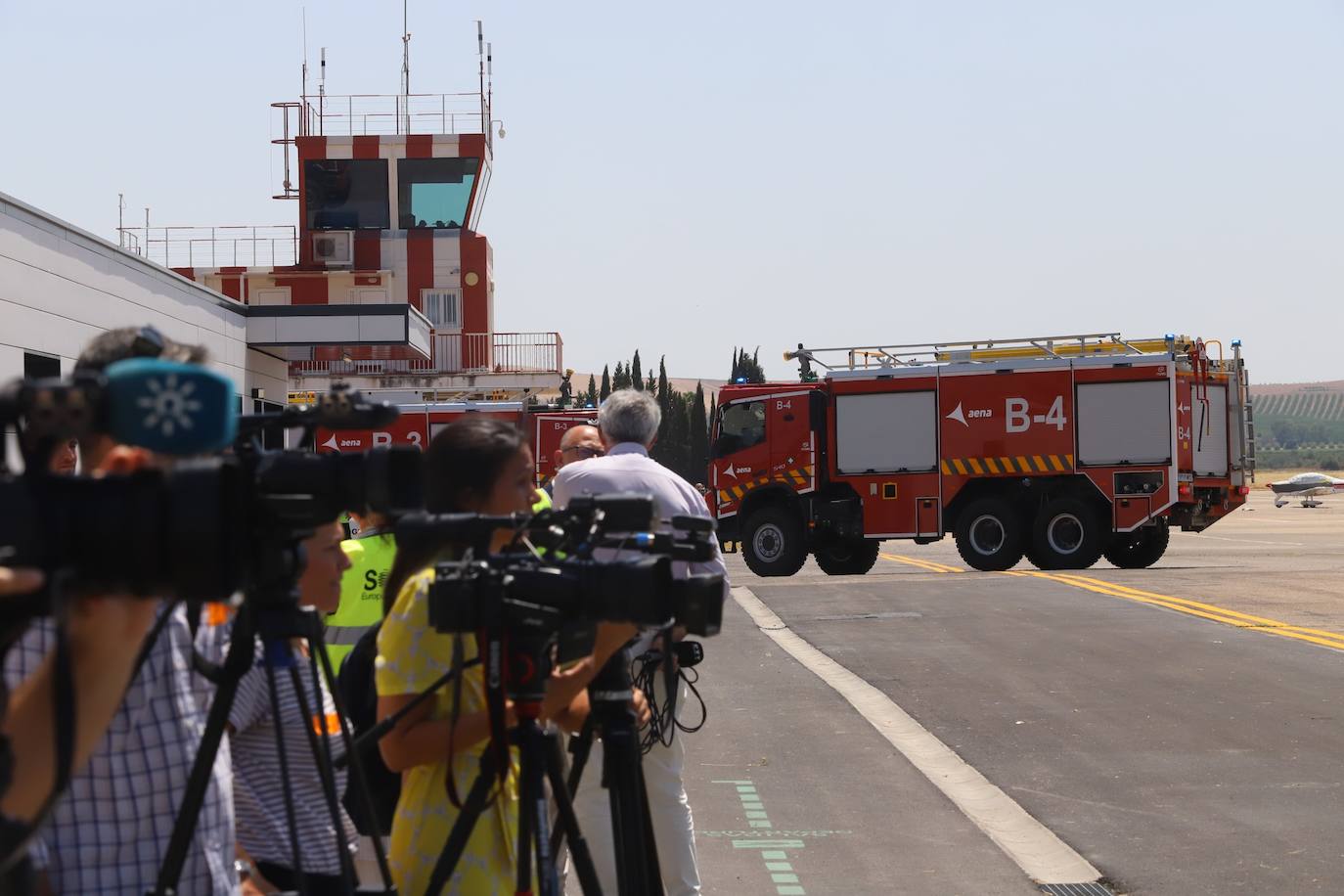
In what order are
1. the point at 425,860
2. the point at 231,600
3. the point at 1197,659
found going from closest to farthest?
the point at 231,600 < the point at 425,860 < the point at 1197,659

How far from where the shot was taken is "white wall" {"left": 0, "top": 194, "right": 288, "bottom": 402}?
52.6 ft

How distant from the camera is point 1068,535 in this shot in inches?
1010

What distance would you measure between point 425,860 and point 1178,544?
120 feet

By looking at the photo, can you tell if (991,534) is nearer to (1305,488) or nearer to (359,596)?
(359,596)

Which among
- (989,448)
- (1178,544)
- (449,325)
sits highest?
(449,325)

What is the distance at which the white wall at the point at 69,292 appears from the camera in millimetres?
16031

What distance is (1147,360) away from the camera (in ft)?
84.7

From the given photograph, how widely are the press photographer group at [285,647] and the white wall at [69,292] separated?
10.1m

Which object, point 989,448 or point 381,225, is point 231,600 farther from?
point 381,225

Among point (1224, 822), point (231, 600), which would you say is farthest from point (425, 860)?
point (1224, 822)

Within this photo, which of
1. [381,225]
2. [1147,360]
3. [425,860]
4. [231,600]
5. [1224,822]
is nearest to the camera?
[231,600]

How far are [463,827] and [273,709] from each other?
0.82 meters

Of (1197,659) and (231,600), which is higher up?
(231,600)

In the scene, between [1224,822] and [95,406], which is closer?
[95,406]
